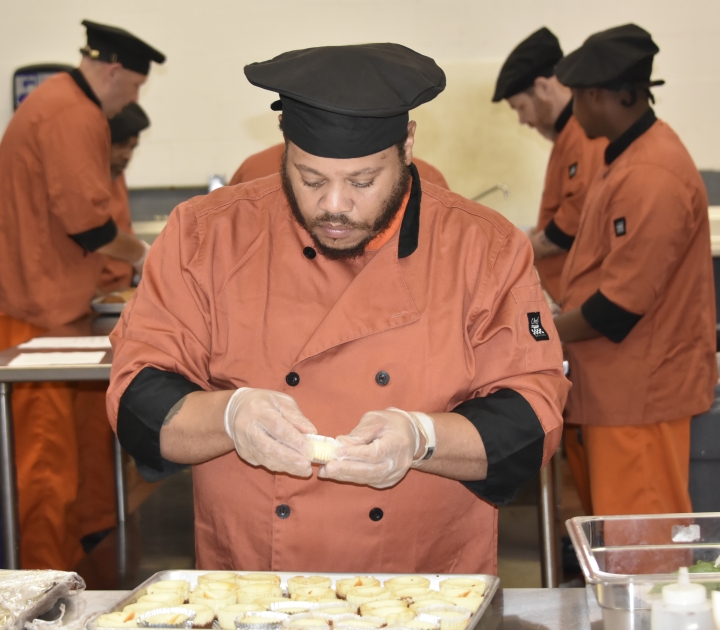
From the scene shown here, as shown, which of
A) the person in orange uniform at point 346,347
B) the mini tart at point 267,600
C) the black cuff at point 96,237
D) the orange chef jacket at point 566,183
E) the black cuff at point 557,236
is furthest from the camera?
the black cuff at point 557,236

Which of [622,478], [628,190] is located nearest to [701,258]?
[628,190]

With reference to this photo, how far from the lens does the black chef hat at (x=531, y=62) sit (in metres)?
4.20

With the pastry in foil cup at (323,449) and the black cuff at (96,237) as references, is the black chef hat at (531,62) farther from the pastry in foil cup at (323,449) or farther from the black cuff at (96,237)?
the pastry in foil cup at (323,449)

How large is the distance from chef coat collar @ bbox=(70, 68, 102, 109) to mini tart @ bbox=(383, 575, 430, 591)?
2707 millimetres

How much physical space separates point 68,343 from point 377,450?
1.81 m

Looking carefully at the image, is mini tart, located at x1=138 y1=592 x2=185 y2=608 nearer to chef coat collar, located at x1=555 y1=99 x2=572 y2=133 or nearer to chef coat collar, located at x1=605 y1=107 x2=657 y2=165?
chef coat collar, located at x1=605 y1=107 x2=657 y2=165

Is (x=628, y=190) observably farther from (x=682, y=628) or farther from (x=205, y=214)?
(x=682, y=628)

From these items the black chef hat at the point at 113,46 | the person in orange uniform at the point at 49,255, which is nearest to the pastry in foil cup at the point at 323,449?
the person in orange uniform at the point at 49,255

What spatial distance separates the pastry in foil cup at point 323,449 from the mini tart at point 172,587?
254 millimetres

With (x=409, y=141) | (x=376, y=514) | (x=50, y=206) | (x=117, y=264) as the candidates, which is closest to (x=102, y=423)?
(x=117, y=264)

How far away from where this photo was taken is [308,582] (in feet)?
4.34

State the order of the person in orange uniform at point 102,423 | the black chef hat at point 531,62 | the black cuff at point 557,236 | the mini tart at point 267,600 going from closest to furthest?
the mini tart at point 267,600
the person in orange uniform at point 102,423
the black cuff at point 557,236
the black chef hat at point 531,62

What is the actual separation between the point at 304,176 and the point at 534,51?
9.80 feet

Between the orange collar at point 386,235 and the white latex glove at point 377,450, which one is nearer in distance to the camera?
the white latex glove at point 377,450
